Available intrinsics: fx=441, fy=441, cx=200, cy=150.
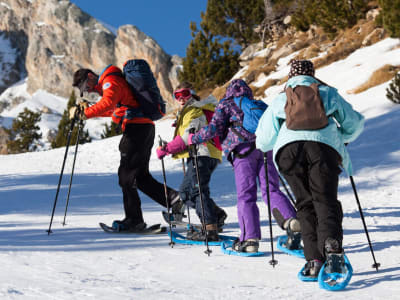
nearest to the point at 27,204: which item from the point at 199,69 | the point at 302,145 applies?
the point at 302,145

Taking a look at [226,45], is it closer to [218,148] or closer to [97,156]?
[97,156]

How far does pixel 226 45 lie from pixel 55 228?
30371 millimetres

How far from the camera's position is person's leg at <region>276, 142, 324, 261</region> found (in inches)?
120

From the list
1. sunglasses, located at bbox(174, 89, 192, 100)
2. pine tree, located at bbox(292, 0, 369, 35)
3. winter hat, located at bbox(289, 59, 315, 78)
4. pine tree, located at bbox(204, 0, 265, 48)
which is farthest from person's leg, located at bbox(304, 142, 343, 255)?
pine tree, located at bbox(204, 0, 265, 48)

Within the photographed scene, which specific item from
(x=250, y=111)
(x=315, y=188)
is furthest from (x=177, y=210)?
(x=315, y=188)

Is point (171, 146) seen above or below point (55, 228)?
above

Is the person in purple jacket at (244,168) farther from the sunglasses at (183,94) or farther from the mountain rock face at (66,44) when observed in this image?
the mountain rock face at (66,44)

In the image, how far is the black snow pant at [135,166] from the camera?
4.84 metres

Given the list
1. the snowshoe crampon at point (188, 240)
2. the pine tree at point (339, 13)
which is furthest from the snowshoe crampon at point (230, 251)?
the pine tree at point (339, 13)

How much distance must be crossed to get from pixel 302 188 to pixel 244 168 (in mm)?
926

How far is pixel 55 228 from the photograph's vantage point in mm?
4969

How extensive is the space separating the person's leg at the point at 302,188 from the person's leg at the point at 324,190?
0.07 metres

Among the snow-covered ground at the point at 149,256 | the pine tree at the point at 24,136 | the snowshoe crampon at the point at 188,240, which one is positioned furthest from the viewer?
the pine tree at the point at 24,136

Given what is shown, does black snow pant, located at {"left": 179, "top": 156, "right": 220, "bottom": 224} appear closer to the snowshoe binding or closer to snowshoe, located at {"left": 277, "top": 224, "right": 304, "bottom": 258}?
snowshoe, located at {"left": 277, "top": 224, "right": 304, "bottom": 258}
